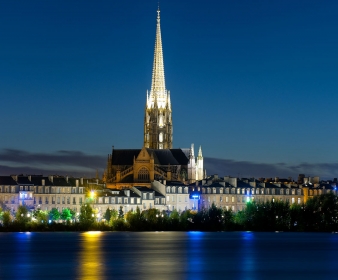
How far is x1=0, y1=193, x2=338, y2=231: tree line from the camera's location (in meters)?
149

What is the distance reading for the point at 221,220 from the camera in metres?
152

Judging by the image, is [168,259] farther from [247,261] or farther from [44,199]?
[44,199]

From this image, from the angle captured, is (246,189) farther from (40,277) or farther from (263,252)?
(40,277)

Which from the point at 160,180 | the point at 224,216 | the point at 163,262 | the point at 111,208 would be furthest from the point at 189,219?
the point at 163,262

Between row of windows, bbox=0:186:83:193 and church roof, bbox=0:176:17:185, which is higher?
church roof, bbox=0:176:17:185

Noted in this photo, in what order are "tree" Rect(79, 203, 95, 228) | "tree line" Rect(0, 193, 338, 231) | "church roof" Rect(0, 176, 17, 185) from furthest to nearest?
1. "church roof" Rect(0, 176, 17, 185)
2. "tree line" Rect(0, 193, 338, 231)
3. "tree" Rect(79, 203, 95, 228)

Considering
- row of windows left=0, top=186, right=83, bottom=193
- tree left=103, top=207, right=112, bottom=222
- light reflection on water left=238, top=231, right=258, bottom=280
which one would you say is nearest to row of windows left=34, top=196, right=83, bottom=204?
row of windows left=0, top=186, right=83, bottom=193

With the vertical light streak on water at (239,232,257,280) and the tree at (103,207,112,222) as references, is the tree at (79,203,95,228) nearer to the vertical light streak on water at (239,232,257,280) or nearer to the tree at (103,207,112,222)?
the tree at (103,207,112,222)

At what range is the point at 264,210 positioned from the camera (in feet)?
490

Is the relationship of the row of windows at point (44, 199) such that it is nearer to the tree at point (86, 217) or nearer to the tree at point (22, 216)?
the tree at point (22, 216)

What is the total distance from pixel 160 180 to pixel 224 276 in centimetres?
11622

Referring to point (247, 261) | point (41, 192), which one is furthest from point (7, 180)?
point (247, 261)

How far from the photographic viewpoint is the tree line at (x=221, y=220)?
149125 mm

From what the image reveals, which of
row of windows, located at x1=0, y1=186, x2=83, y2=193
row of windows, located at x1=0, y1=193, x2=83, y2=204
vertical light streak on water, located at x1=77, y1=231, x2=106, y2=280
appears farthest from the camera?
row of windows, located at x1=0, y1=186, x2=83, y2=193
